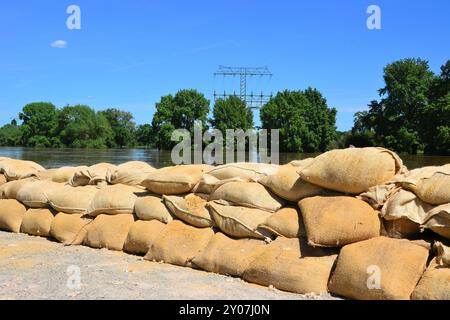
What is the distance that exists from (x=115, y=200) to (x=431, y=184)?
3168 millimetres

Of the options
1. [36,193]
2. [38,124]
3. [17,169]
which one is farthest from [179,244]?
[38,124]

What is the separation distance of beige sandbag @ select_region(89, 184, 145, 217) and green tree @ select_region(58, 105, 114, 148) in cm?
6449

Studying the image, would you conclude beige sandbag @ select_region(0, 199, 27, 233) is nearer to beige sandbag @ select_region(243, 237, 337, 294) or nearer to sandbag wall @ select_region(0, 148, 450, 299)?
sandbag wall @ select_region(0, 148, 450, 299)

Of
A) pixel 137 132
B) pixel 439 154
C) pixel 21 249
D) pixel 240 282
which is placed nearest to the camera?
pixel 240 282

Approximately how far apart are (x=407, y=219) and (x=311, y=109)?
58.3 metres

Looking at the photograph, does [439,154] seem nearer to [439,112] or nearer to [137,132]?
[439,112]

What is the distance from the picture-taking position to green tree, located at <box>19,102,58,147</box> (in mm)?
70625

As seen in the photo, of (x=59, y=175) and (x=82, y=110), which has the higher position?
(x=82, y=110)

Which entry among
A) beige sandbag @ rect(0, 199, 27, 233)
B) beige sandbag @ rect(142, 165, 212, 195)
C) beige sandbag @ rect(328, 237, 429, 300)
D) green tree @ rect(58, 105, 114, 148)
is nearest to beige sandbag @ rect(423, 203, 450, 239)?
beige sandbag @ rect(328, 237, 429, 300)

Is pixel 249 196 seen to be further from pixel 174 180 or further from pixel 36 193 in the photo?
pixel 36 193

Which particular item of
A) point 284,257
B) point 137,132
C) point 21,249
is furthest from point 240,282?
point 137,132

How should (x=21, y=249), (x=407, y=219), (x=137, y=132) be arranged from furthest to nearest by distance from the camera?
1. (x=137, y=132)
2. (x=21, y=249)
3. (x=407, y=219)

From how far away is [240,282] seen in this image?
12.9ft

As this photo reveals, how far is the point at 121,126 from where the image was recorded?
85.7 metres
